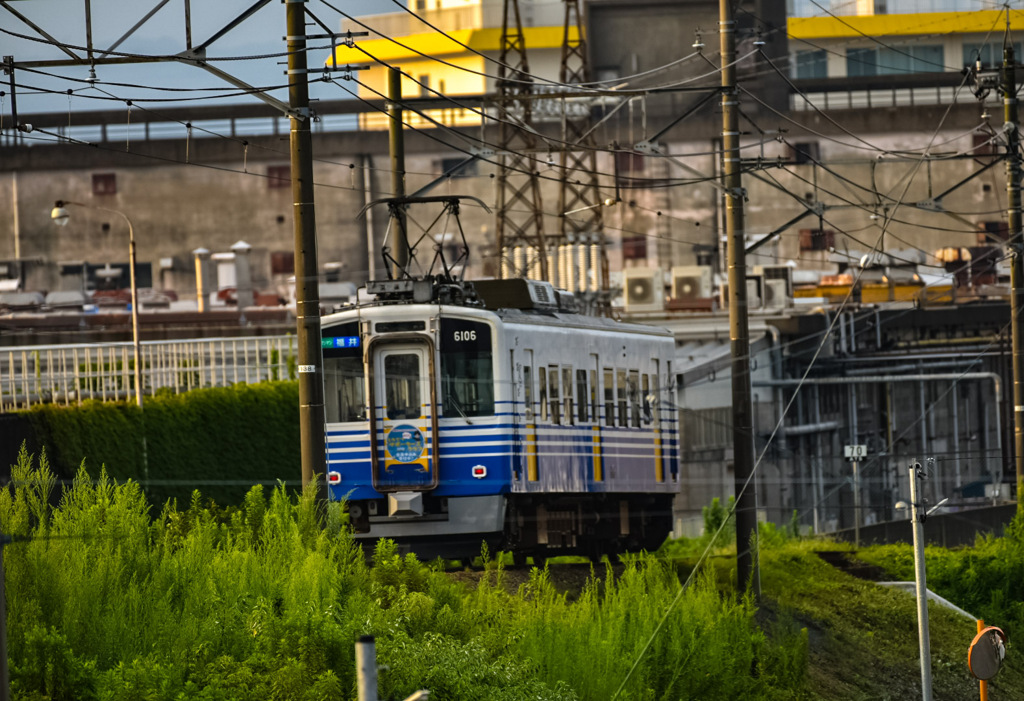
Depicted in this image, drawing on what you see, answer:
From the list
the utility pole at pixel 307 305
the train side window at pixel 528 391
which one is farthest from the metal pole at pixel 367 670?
the train side window at pixel 528 391

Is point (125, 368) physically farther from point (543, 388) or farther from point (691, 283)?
point (691, 283)

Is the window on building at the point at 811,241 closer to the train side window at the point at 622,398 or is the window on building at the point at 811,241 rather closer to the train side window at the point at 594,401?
the train side window at the point at 622,398

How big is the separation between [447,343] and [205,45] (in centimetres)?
534

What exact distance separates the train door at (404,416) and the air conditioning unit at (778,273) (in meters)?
25.1

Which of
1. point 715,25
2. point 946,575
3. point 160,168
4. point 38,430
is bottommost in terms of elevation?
point 946,575

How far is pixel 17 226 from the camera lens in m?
50.8

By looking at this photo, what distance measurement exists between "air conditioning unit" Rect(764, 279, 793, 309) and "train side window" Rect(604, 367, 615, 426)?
69.3 ft

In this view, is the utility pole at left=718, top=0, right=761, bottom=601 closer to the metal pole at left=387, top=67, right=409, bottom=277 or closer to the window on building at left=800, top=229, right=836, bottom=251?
the metal pole at left=387, top=67, right=409, bottom=277

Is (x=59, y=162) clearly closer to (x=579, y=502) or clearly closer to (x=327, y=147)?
(x=327, y=147)

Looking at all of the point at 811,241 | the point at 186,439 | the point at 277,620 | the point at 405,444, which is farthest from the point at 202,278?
the point at 277,620

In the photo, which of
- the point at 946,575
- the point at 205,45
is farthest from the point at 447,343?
the point at 946,575

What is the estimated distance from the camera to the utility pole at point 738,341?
19469mm

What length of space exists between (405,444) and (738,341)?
4617 mm

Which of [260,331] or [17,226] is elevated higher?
[17,226]
